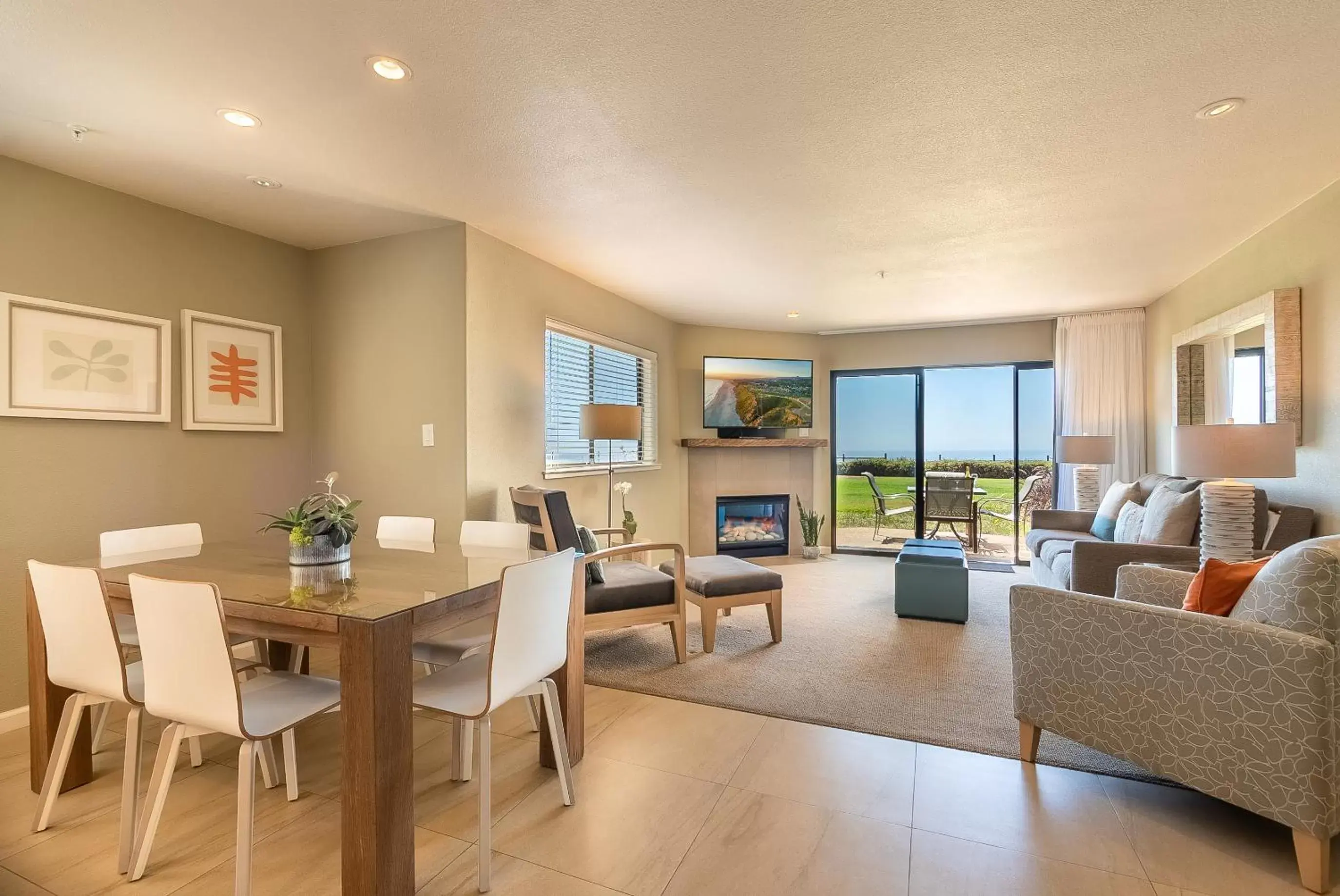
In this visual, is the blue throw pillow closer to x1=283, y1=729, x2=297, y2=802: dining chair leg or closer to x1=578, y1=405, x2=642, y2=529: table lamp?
x1=578, y1=405, x2=642, y2=529: table lamp

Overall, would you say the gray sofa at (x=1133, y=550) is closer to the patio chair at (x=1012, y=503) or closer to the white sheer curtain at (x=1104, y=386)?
the white sheer curtain at (x=1104, y=386)

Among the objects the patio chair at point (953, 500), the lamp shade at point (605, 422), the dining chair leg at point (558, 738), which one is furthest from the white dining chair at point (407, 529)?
the patio chair at point (953, 500)

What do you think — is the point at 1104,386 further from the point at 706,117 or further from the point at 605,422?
the point at 706,117

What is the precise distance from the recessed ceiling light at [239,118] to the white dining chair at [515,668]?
201 centimetres

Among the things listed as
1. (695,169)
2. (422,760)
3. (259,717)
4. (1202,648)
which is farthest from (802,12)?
(422,760)

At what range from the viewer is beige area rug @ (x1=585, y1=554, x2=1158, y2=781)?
2.51 m

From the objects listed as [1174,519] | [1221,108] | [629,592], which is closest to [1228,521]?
[1174,519]

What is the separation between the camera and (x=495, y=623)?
163 cm

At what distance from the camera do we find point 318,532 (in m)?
2.08

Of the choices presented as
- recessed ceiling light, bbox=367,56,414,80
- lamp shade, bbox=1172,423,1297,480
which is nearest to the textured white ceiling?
recessed ceiling light, bbox=367,56,414,80

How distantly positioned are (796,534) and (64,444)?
5795mm

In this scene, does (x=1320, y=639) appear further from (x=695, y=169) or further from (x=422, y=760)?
(x=422, y=760)

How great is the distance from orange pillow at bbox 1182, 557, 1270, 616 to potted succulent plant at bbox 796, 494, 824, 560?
4.40 metres

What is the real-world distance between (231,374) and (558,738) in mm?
2983
